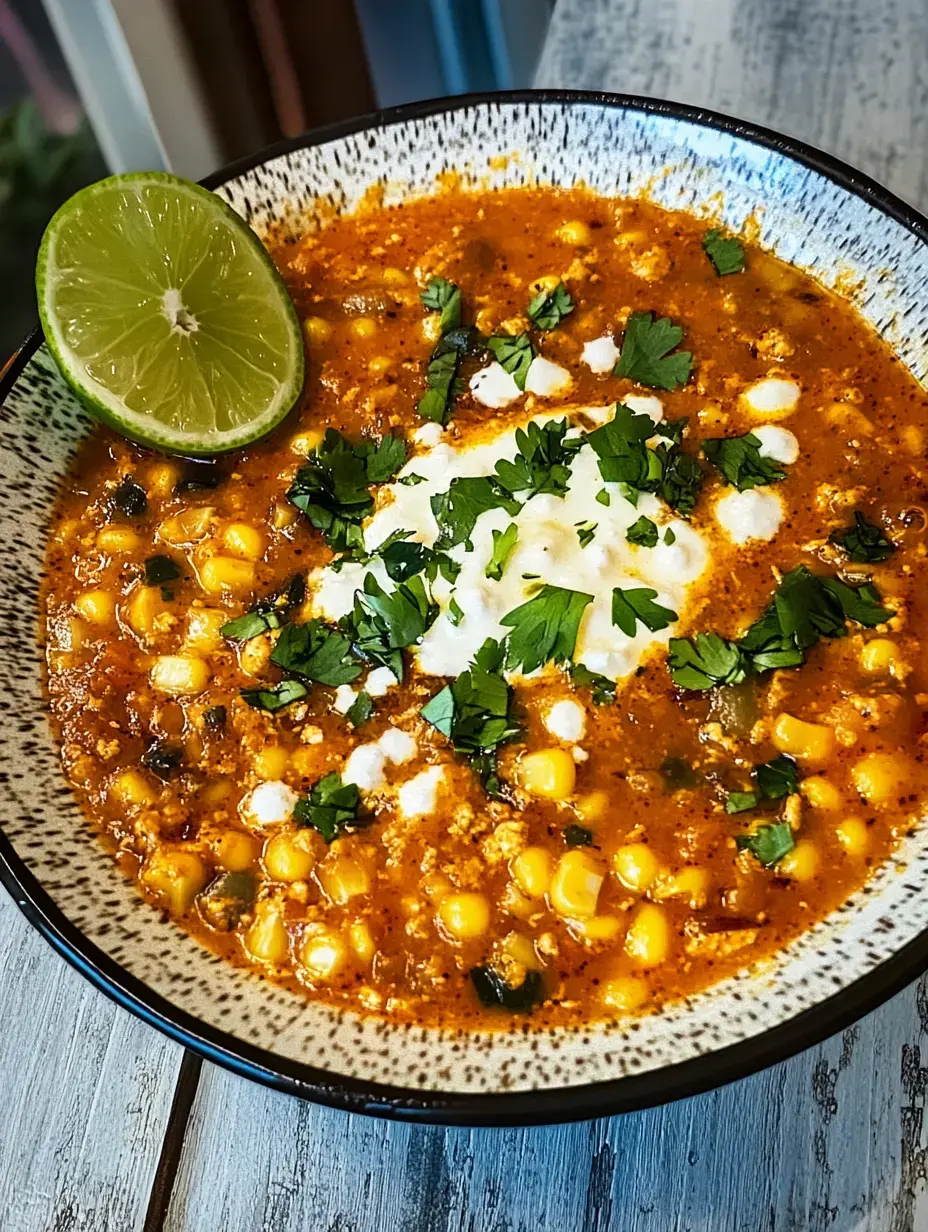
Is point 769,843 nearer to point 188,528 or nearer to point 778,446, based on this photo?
point 778,446

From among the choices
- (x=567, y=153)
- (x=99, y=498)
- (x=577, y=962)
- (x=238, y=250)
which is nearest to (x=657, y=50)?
(x=567, y=153)

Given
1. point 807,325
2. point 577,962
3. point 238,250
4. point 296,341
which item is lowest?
point 577,962

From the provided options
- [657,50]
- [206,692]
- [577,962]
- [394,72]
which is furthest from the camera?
[394,72]

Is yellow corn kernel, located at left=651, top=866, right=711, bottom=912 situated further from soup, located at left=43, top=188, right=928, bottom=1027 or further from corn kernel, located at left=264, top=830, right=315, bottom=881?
corn kernel, located at left=264, top=830, right=315, bottom=881

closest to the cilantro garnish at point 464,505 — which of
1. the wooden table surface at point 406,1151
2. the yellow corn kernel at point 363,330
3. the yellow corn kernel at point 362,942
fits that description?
the yellow corn kernel at point 363,330

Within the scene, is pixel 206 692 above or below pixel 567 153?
below

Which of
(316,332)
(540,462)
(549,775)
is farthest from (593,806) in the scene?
(316,332)

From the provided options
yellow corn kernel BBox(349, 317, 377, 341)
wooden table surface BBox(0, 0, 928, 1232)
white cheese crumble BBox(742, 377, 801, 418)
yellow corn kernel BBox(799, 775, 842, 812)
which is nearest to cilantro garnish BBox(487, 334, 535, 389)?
yellow corn kernel BBox(349, 317, 377, 341)

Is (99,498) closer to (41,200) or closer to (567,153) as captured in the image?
(567,153)
